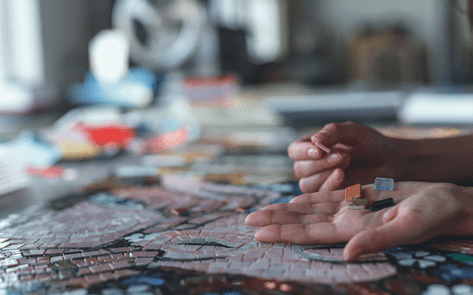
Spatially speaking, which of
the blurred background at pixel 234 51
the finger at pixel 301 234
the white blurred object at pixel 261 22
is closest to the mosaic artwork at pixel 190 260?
the finger at pixel 301 234

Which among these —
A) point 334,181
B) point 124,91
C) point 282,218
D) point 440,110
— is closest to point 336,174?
point 334,181

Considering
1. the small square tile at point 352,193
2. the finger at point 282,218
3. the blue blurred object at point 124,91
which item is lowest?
the finger at point 282,218

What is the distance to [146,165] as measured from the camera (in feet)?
3.73

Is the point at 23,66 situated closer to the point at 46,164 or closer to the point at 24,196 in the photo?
the point at 46,164

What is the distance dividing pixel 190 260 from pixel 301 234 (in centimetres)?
13

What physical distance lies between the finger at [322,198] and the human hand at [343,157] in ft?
0.13

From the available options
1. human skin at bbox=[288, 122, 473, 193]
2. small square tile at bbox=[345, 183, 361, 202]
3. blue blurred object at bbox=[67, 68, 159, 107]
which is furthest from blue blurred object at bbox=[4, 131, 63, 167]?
blue blurred object at bbox=[67, 68, 159, 107]

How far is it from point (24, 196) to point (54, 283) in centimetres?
46

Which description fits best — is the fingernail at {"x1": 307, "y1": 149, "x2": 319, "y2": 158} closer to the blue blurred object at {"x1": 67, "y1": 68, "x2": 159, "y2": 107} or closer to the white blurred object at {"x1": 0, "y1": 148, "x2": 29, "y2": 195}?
the white blurred object at {"x1": 0, "y1": 148, "x2": 29, "y2": 195}

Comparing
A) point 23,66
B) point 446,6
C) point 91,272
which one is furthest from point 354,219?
point 23,66

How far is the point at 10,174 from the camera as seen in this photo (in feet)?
3.01

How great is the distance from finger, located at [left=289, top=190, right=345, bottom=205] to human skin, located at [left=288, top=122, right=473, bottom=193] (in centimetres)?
4

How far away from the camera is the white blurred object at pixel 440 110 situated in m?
1.63

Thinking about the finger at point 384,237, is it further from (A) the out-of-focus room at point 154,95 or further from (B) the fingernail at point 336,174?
(A) the out-of-focus room at point 154,95
